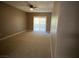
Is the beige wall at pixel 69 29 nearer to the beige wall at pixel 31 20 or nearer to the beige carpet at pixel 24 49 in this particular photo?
the beige carpet at pixel 24 49

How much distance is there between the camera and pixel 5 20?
5.39 metres

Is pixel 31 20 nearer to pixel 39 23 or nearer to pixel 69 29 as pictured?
pixel 39 23

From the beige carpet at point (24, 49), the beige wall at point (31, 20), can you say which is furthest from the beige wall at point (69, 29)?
the beige wall at point (31, 20)

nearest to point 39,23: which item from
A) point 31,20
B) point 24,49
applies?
point 31,20

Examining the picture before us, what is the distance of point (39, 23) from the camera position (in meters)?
9.90

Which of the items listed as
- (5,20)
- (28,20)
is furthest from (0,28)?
(28,20)

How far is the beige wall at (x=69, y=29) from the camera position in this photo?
3.52ft

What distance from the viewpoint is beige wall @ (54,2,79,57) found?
1072 mm

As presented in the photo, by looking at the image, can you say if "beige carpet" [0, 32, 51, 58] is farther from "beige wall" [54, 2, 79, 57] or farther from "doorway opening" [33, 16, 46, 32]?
"doorway opening" [33, 16, 46, 32]

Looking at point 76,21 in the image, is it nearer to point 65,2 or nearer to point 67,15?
point 67,15

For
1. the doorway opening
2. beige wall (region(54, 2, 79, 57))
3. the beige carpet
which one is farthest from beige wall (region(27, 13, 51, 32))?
beige wall (region(54, 2, 79, 57))

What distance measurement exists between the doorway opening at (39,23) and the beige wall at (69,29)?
861cm

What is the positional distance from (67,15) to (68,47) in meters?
0.39

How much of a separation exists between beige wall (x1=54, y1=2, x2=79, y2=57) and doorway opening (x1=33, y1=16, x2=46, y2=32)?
8608 mm
